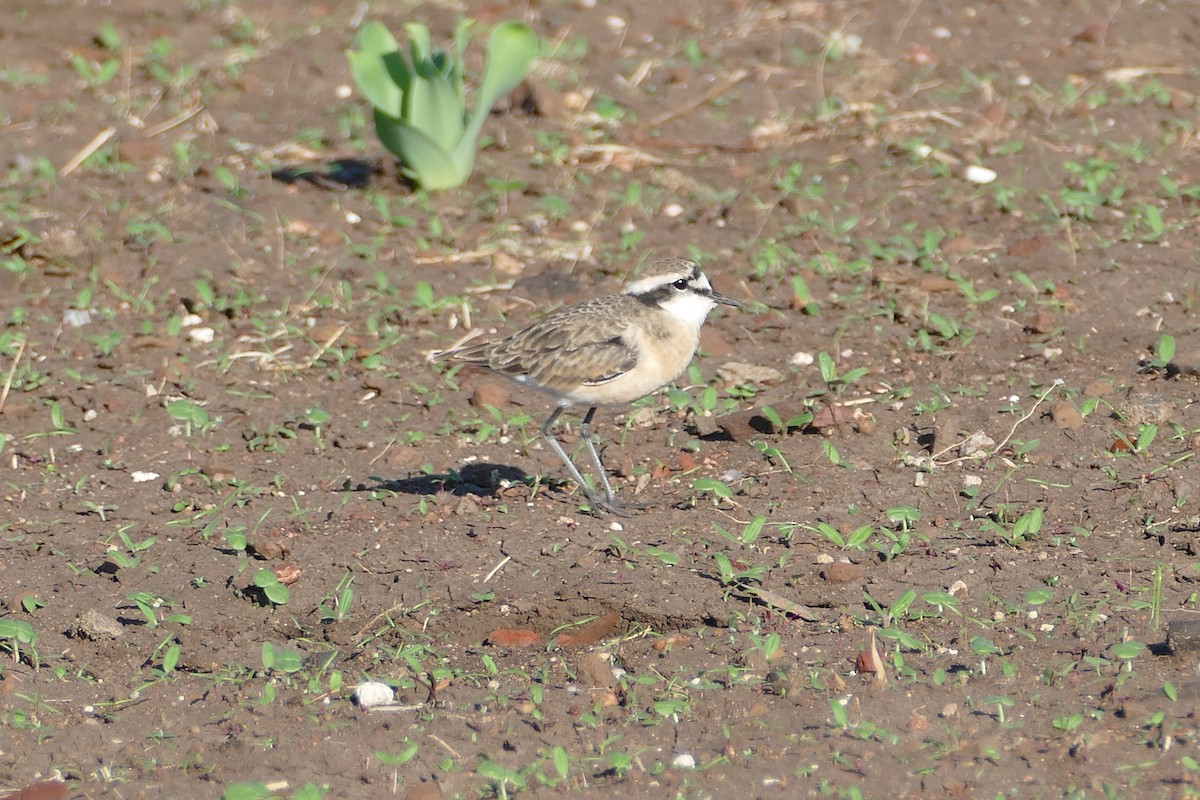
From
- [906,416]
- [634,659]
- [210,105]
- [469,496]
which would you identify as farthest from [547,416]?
[210,105]

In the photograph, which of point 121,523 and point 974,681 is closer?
point 974,681

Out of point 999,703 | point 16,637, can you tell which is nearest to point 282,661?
point 16,637

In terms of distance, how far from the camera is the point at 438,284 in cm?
991

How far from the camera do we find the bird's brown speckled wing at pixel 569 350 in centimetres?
719

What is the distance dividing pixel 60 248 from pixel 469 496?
429 centimetres

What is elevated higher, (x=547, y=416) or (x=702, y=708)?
(x=702, y=708)

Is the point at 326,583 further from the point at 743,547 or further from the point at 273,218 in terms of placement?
the point at 273,218

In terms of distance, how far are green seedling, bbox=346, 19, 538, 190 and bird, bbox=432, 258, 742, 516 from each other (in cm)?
314

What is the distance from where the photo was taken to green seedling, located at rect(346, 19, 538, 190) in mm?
10156

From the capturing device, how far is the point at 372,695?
5.69m

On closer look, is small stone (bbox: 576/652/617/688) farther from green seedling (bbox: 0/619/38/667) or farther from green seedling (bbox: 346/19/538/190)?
green seedling (bbox: 346/19/538/190)

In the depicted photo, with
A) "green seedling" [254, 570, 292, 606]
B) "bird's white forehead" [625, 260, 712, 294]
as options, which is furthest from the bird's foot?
"green seedling" [254, 570, 292, 606]

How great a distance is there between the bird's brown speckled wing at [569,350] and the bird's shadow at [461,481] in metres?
0.62

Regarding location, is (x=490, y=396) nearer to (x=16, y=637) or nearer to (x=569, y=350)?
(x=569, y=350)
